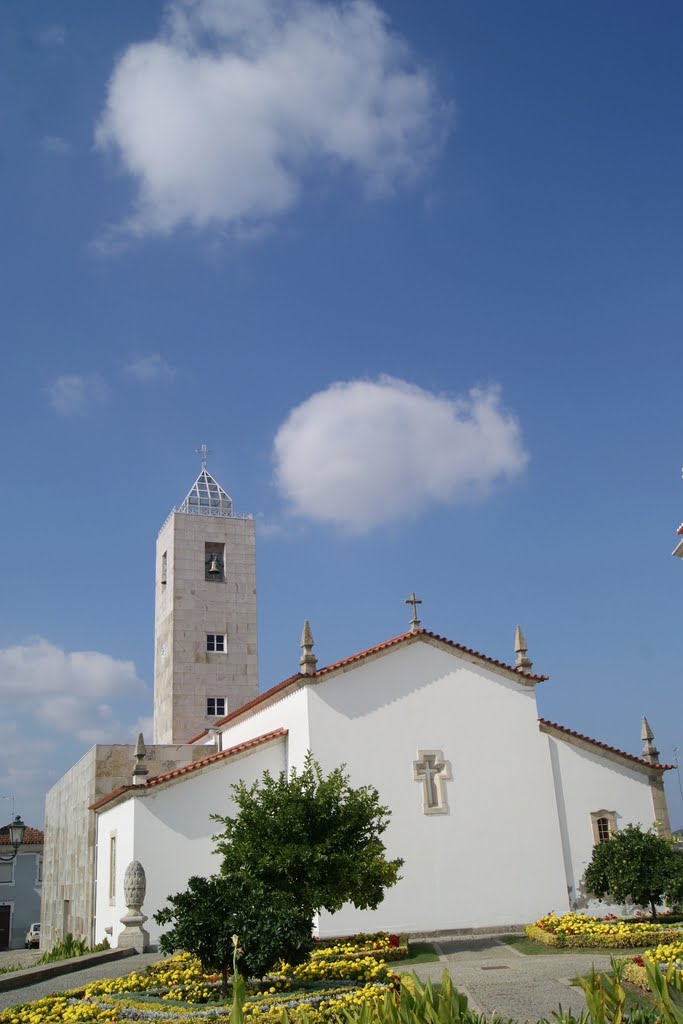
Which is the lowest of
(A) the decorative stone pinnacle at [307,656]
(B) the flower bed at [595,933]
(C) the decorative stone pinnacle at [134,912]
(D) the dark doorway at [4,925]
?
(D) the dark doorway at [4,925]

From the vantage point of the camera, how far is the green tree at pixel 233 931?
500 inches

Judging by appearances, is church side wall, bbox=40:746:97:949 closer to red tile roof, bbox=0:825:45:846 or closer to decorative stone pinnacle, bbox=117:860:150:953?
decorative stone pinnacle, bbox=117:860:150:953

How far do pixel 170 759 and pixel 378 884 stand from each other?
14923mm

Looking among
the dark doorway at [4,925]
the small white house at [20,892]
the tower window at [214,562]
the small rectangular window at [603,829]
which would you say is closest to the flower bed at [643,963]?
the small rectangular window at [603,829]

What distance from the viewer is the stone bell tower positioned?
124 ft

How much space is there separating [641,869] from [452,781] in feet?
18.1

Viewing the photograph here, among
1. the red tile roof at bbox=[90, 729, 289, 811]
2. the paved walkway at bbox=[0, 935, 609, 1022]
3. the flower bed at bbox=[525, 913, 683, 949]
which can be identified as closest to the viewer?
the paved walkway at bbox=[0, 935, 609, 1022]

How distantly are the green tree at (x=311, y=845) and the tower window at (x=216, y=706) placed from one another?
19459 millimetres

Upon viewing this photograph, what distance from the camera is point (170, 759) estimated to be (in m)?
31.8

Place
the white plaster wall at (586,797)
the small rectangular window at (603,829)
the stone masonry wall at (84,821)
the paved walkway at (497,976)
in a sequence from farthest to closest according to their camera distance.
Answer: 1. the stone masonry wall at (84,821)
2. the small rectangular window at (603,829)
3. the white plaster wall at (586,797)
4. the paved walkway at (497,976)

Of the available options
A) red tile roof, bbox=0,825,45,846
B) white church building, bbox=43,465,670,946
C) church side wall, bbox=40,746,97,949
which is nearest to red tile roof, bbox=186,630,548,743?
white church building, bbox=43,465,670,946

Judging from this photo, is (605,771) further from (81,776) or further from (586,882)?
(81,776)

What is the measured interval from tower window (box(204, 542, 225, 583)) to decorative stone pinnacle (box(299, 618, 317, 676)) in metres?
14.6

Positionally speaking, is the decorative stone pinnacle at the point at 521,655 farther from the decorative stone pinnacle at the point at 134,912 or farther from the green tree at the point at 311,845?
the decorative stone pinnacle at the point at 134,912
